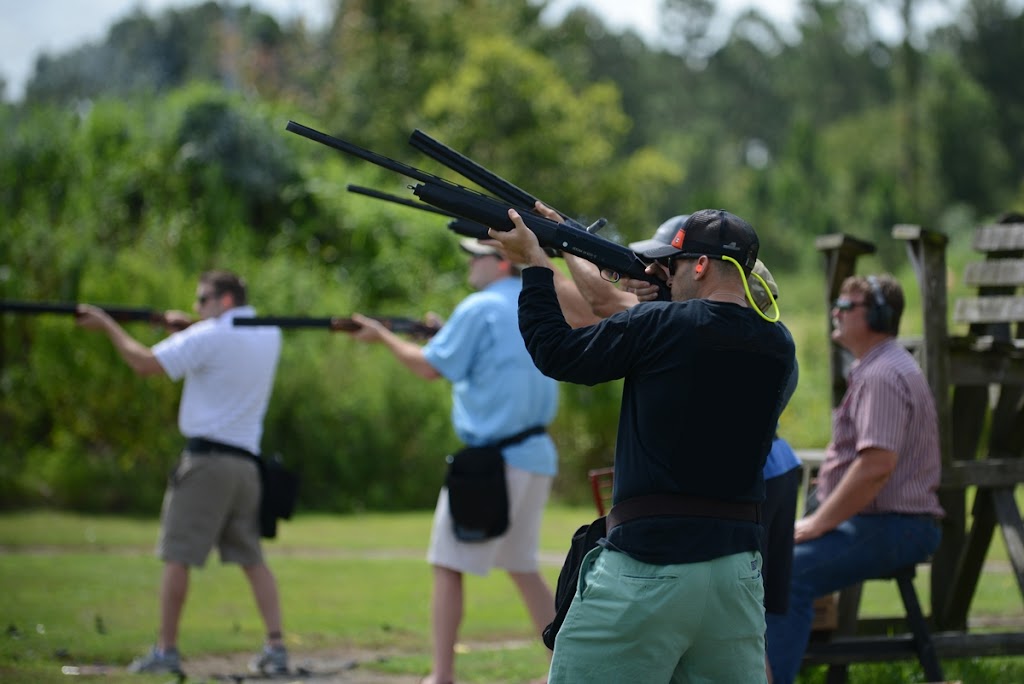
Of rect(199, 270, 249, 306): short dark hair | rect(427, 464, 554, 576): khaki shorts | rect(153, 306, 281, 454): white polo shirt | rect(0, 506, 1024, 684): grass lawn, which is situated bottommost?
rect(0, 506, 1024, 684): grass lawn

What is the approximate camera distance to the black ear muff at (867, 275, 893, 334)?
621 centimetres

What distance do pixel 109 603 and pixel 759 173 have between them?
48.4 meters

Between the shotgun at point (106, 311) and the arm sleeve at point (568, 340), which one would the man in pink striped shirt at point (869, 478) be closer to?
the arm sleeve at point (568, 340)

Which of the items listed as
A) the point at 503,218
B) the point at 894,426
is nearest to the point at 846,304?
the point at 894,426

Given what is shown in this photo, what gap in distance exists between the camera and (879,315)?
620 cm

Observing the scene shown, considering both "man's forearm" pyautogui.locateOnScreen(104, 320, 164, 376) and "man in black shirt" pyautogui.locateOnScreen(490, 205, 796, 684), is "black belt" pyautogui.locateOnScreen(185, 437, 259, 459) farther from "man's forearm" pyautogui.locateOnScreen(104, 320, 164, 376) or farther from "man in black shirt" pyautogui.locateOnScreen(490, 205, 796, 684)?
"man in black shirt" pyautogui.locateOnScreen(490, 205, 796, 684)

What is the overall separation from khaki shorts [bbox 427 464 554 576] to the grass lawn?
2.43ft

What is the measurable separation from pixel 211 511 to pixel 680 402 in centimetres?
444

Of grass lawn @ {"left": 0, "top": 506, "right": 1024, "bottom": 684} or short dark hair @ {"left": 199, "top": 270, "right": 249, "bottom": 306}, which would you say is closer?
grass lawn @ {"left": 0, "top": 506, "right": 1024, "bottom": 684}

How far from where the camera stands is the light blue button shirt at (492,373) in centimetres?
701

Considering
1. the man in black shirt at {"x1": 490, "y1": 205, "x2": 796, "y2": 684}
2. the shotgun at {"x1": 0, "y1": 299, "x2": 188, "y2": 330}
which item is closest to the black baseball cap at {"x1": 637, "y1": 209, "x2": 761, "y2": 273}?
the man in black shirt at {"x1": 490, "y1": 205, "x2": 796, "y2": 684}

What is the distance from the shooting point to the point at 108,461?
1595 cm

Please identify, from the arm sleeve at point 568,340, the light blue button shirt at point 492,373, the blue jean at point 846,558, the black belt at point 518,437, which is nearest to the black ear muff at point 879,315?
the blue jean at point 846,558

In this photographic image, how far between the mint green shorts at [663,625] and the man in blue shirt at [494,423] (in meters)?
2.94
